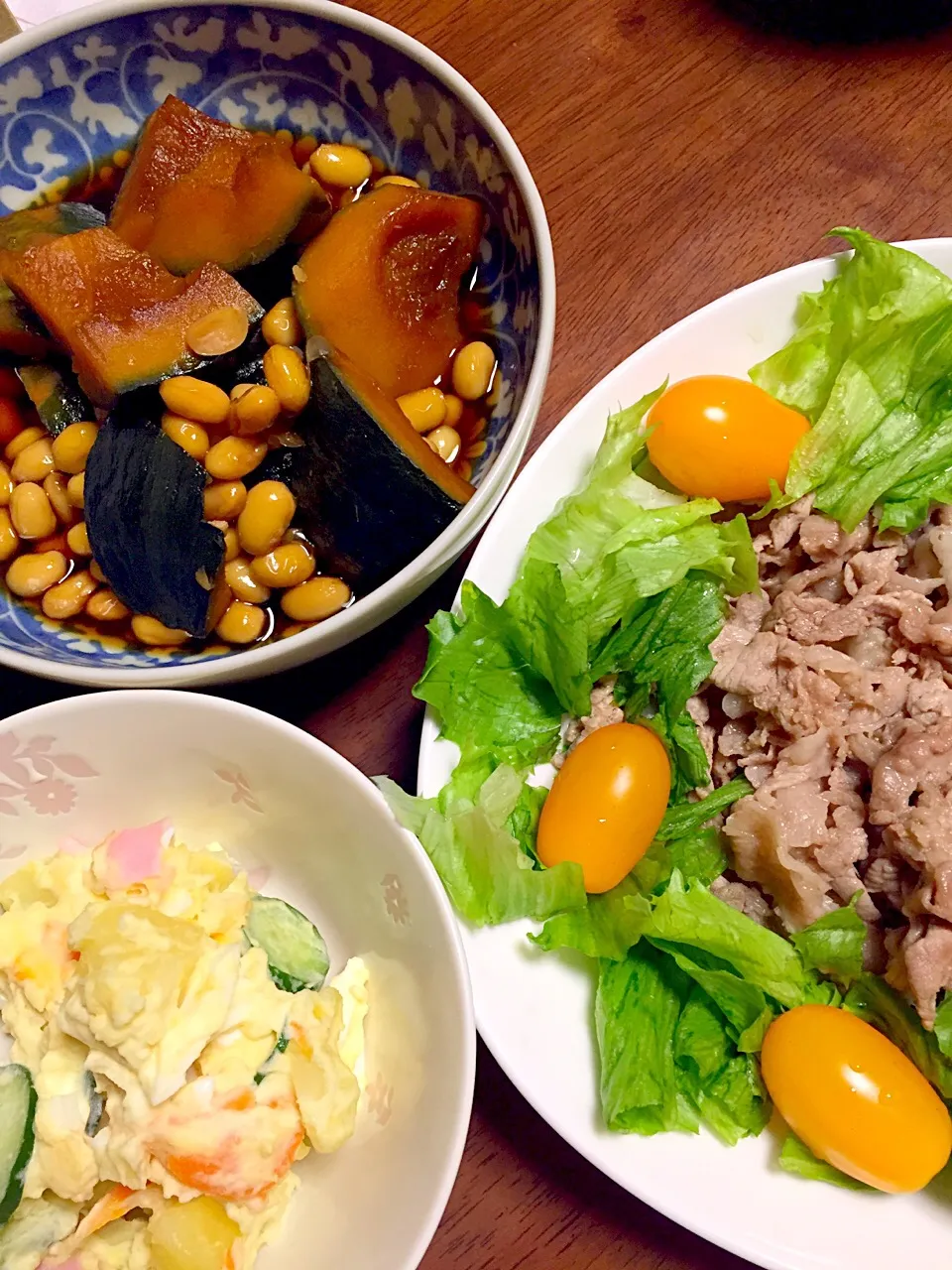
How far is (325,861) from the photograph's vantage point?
133cm

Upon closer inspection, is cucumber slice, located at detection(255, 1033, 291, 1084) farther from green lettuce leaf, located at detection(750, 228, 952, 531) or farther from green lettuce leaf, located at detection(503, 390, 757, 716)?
green lettuce leaf, located at detection(750, 228, 952, 531)

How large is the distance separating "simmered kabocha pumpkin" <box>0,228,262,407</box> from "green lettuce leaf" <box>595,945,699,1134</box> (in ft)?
3.40

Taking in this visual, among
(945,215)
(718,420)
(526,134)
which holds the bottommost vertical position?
(718,420)

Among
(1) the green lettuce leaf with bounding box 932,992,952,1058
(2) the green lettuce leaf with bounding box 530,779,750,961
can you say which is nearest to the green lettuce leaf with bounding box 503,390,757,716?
(2) the green lettuce leaf with bounding box 530,779,750,961

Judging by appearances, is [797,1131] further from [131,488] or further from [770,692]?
[131,488]

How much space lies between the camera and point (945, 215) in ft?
5.56

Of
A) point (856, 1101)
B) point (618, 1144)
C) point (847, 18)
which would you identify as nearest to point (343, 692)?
point (618, 1144)

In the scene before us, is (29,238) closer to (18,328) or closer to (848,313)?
(18,328)

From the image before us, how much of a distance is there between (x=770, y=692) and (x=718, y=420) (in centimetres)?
40

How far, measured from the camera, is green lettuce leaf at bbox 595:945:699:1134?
49.6 inches

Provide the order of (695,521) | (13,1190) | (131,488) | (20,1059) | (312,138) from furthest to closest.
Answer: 1. (312,138)
2. (695,521)
3. (131,488)
4. (20,1059)
5. (13,1190)

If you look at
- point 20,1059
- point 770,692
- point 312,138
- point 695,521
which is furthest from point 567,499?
point 20,1059

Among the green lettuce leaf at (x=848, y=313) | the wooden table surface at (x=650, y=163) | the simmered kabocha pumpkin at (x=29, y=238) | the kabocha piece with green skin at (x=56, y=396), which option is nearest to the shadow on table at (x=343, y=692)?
the wooden table surface at (x=650, y=163)

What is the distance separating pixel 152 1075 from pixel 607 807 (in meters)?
0.63
